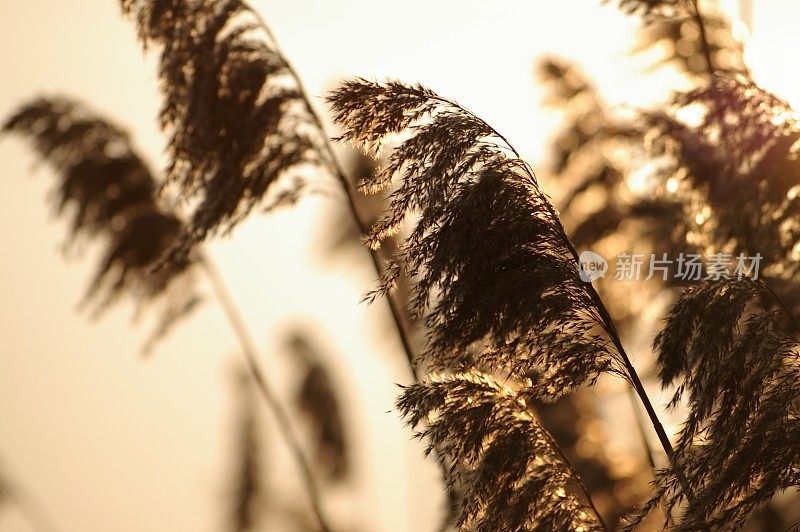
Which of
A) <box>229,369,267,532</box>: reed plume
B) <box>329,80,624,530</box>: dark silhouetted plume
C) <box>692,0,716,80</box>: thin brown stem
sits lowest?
<box>229,369,267,532</box>: reed plume

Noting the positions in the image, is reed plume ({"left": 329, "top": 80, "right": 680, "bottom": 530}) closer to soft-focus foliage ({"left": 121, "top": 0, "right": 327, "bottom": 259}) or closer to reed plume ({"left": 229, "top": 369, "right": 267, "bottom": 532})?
soft-focus foliage ({"left": 121, "top": 0, "right": 327, "bottom": 259})

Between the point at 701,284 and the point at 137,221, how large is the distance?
164 inches

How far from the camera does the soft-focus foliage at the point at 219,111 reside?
484 cm

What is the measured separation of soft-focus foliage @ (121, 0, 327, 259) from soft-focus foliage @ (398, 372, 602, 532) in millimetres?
1420

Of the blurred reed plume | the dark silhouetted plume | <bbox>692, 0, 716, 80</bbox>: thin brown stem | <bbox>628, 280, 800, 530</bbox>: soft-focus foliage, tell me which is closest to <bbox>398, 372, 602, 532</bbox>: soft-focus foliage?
the dark silhouetted plume

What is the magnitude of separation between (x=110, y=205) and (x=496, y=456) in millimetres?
3903

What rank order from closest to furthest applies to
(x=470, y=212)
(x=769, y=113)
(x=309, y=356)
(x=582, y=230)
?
(x=470, y=212), (x=769, y=113), (x=582, y=230), (x=309, y=356)

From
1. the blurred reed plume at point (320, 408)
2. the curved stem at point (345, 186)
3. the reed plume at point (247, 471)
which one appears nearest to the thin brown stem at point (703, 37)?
the curved stem at point (345, 186)

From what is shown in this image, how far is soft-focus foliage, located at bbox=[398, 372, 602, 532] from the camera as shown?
156 inches

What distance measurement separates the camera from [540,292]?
386 centimetres

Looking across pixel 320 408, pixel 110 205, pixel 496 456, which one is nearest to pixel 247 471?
pixel 320 408

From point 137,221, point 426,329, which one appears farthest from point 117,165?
point 426,329

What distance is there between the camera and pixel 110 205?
709 centimetres

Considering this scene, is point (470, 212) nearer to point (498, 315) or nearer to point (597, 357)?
point (498, 315)
